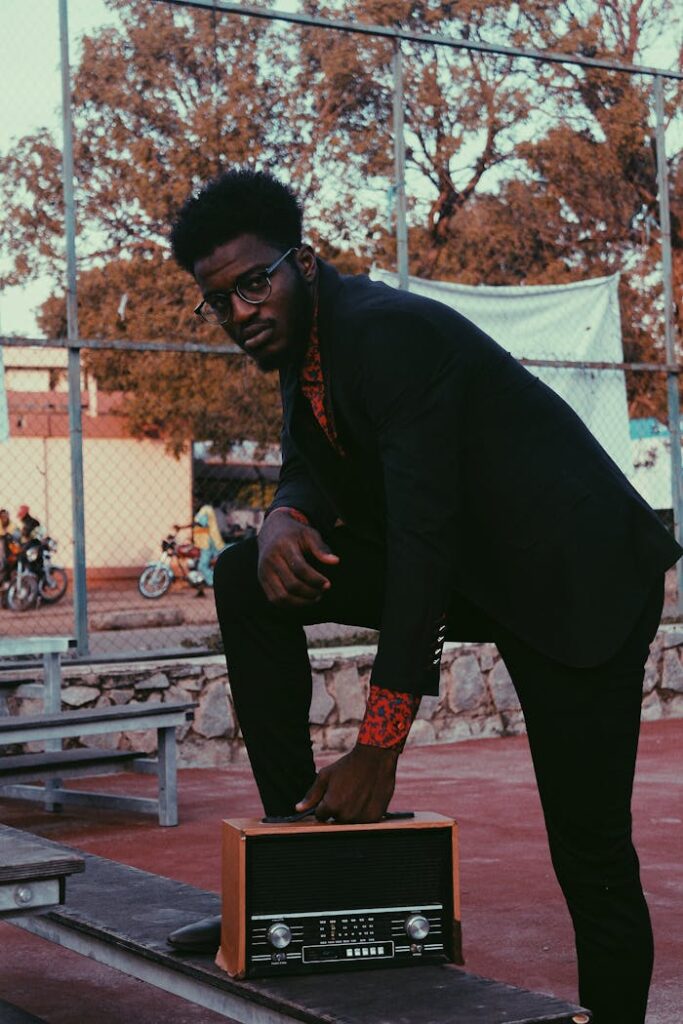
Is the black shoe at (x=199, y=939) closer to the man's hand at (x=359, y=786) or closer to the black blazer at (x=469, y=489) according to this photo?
the man's hand at (x=359, y=786)

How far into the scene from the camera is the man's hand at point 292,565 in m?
2.62

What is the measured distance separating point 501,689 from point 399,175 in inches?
126

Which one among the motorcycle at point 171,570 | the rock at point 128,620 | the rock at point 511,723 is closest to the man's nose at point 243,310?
the rock at point 511,723

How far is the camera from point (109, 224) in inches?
955

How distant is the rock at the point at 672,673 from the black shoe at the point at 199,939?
777 centimetres

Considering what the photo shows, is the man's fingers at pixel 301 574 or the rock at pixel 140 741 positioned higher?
the man's fingers at pixel 301 574

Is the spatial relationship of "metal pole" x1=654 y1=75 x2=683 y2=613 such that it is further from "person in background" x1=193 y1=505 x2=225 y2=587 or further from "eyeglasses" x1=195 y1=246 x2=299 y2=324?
"person in background" x1=193 y1=505 x2=225 y2=587

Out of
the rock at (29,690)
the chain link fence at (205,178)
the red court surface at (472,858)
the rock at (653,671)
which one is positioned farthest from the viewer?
the chain link fence at (205,178)

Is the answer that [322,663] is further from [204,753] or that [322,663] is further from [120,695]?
[120,695]

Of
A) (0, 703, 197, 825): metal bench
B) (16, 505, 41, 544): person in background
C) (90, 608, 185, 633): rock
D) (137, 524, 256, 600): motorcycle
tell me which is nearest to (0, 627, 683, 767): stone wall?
(0, 703, 197, 825): metal bench

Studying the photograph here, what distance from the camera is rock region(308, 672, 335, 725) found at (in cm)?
852

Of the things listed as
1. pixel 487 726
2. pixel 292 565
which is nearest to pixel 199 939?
pixel 292 565

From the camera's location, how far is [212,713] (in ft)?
26.8

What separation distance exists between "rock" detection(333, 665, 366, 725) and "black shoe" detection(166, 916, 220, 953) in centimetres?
591
